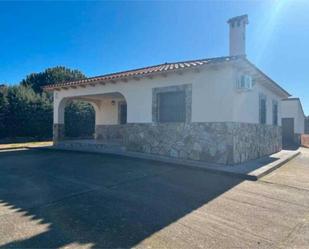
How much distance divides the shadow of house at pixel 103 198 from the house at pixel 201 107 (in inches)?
63.8

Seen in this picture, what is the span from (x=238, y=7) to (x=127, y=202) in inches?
366

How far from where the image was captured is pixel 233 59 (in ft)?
26.2

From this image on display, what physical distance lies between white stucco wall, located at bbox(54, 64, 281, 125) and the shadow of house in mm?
2445

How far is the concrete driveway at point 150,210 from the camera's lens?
3236mm

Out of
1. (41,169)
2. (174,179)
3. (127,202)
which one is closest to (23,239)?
(127,202)

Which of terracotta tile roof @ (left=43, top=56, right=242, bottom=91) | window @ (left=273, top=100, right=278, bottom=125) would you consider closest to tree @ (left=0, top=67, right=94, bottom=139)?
terracotta tile roof @ (left=43, top=56, right=242, bottom=91)

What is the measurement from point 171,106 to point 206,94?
1657 millimetres

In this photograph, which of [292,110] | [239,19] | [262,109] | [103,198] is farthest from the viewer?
[292,110]

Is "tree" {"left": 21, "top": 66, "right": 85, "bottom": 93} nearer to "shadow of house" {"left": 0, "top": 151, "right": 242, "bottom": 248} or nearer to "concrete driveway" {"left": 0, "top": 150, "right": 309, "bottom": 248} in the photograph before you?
"shadow of house" {"left": 0, "top": 151, "right": 242, "bottom": 248}

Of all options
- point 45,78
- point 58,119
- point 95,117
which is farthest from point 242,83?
point 45,78

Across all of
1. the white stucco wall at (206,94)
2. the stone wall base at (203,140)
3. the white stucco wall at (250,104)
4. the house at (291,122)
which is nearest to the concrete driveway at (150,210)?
the stone wall base at (203,140)

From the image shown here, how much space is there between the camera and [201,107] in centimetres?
906

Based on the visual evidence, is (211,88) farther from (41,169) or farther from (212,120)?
(41,169)

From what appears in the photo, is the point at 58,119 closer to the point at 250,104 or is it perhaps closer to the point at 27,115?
the point at 27,115
